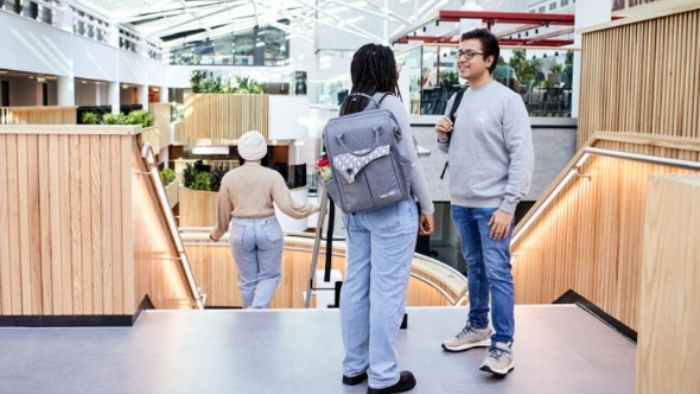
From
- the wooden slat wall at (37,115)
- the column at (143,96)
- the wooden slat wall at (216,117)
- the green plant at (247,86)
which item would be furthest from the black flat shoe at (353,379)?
the column at (143,96)

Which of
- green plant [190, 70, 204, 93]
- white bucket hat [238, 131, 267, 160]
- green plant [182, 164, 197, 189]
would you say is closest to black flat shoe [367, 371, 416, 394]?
white bucket hat [238, 131, 267, 160]

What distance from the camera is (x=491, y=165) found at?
3451 mm

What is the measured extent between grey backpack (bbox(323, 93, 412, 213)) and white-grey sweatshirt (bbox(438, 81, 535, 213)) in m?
0.53

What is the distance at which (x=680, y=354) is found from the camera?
1.85 meters

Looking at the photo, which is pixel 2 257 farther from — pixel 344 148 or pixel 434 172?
pixel 434 172

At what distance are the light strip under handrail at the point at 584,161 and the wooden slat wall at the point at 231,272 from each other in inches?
224

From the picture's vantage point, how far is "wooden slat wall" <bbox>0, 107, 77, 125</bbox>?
46.9 feet

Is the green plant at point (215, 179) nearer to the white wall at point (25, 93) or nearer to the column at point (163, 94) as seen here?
the white wall at point (25, 93)

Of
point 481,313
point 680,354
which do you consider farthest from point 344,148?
point 680,354

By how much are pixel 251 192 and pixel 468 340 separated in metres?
2.35

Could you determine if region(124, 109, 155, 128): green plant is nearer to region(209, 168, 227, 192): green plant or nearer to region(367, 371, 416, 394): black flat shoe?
region(209, 168, 227, 192): green plant

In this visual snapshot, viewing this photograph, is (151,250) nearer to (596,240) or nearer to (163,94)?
(596,240)

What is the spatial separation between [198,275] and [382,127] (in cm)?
916

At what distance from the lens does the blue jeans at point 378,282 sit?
3125 mm
